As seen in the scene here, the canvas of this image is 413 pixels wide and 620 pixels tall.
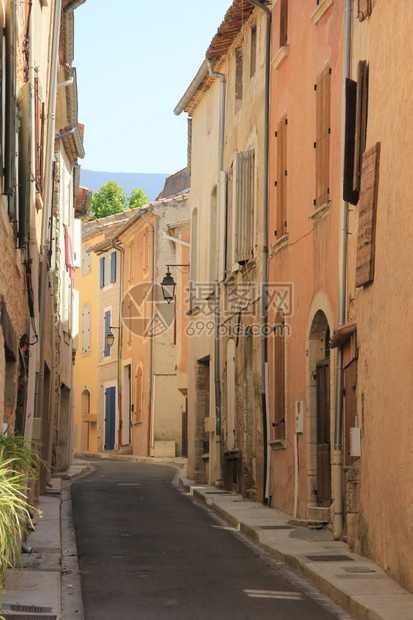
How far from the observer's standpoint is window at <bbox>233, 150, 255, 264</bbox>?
17750mm

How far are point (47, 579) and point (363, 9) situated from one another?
21.5ft

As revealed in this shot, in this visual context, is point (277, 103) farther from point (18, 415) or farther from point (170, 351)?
point (170, 351)

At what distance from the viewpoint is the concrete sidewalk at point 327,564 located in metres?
7.30

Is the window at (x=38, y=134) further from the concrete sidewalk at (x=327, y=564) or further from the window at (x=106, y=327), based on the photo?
the window at (x=106, y=327)

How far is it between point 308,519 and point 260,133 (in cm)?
714

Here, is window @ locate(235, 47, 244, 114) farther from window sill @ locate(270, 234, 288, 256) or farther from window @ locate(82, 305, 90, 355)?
window @ locate(82, 305, 90, 355)

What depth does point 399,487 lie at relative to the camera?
840cm

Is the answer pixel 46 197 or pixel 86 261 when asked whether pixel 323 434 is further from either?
pixel 86 261

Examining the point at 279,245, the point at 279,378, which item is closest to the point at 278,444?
the point at 279,378

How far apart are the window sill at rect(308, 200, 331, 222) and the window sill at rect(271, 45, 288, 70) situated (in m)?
3.46

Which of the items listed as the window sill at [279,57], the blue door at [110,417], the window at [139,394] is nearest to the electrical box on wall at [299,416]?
the window sill at [279,57]

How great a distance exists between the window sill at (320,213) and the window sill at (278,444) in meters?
3.42

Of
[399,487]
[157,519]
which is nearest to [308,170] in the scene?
[157,519]

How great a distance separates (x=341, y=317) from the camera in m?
11.5
